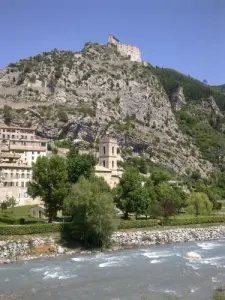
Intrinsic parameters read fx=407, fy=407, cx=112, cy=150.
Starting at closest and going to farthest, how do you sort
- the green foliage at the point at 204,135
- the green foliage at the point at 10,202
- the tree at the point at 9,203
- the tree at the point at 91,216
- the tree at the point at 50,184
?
the tree at the point at 91,216
the tree at the point at 50,184
the tree at the point at 9,203
the green foliage at the point at 10,202
the green foliage at the point at 204,135

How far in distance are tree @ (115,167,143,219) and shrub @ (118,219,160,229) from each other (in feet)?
11.8

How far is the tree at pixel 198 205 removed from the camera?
250 ft

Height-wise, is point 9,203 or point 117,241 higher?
point 9,203

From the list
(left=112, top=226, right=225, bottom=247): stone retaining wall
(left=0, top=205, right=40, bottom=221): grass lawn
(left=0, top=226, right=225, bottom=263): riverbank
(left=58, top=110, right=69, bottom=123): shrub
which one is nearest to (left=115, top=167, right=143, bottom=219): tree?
(left=0, top=226, right=225, bottom=263): riverbank

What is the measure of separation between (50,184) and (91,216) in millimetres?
9748

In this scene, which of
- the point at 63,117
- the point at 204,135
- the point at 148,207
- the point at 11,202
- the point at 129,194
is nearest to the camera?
the point at 129,194

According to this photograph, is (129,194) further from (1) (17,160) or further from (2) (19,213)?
(1) (17,160)

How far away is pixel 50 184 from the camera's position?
5594 cm

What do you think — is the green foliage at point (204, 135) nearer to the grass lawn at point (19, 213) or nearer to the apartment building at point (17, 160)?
the apartment building at point (17, 160)

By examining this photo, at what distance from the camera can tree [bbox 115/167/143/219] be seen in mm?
63781

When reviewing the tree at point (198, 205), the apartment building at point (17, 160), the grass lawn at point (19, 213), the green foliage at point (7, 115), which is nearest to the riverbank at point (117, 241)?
the tree at point (198, 205)

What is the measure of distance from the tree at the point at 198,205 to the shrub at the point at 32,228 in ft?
107

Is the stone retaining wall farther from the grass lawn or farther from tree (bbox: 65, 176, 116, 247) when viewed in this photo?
the grass lawn

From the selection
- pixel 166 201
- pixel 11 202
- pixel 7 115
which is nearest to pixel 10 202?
pixel 11 202
